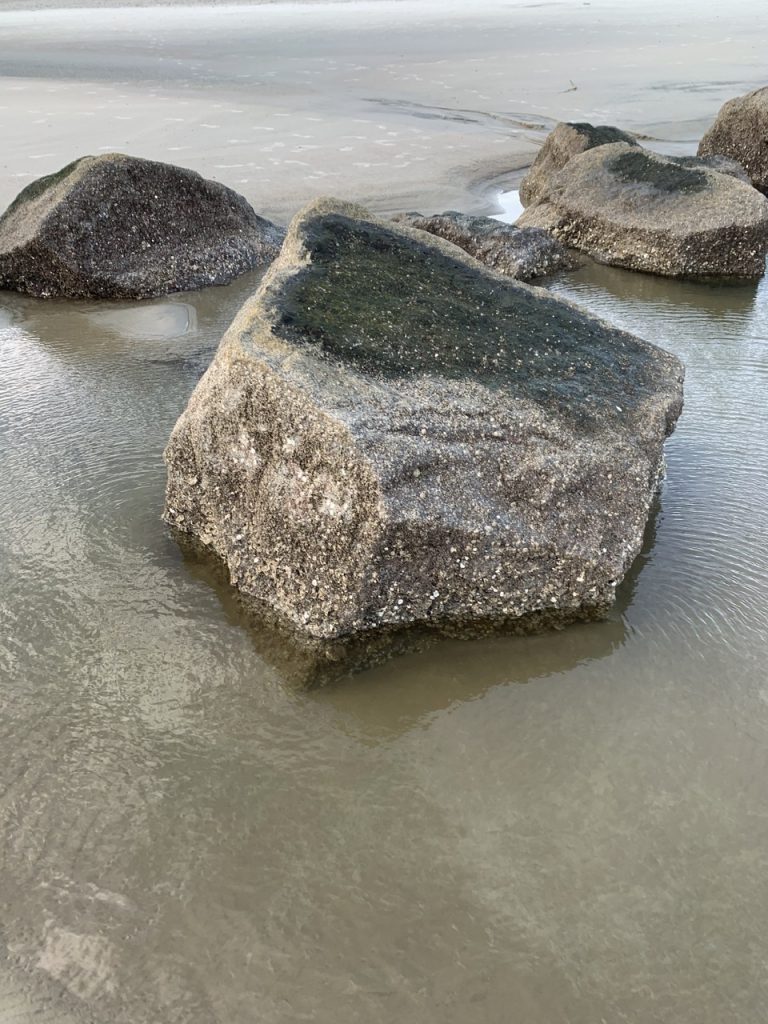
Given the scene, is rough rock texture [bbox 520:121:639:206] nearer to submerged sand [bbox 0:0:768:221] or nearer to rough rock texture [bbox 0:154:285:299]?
submerged sand [bbox 0:0:768:221]

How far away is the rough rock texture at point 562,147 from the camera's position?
29.2 feet

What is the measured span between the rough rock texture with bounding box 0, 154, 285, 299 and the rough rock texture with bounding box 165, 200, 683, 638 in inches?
128

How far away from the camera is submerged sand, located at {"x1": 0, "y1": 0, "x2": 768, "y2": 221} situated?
399 inches

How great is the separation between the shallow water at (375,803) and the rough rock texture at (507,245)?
373 centimetres

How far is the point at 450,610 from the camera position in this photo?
117 inches

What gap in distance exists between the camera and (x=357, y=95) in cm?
1552

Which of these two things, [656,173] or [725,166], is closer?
[656,173]

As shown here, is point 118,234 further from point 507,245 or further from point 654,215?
point 654,215

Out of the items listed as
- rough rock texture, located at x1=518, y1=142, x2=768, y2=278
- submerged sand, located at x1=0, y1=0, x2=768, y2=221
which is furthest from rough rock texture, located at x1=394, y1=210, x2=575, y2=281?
submerged sand, located at x1=0, y1=0, x2=768, y2=221

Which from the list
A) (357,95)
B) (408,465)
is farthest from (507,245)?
(357,95)

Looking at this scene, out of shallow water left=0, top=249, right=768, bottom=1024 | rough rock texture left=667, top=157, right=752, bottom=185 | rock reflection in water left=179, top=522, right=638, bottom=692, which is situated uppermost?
rough rock texture left=667, top=157, right=752, bottom=185

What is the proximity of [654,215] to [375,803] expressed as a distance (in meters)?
5.99

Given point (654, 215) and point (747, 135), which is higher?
point (747, 135)

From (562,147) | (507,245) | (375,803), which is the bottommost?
(375,803)
